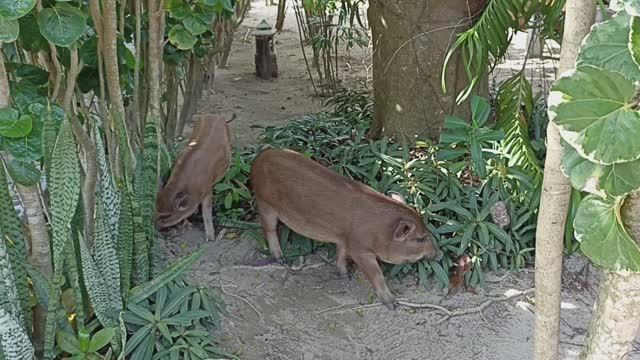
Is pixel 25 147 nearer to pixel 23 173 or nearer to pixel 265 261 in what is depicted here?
pixel 23 173

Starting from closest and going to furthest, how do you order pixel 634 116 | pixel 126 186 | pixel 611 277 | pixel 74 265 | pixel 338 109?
pixel 634 116 < pixel 611 277 < pixel 74 265 < pixel 126 186 < pixel 338 109

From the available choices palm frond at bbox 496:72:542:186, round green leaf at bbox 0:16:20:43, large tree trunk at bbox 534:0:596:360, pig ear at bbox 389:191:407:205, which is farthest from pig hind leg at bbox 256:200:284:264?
large tree trunk at bbox 534:0:596:360

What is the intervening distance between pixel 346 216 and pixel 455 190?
0.79 metres

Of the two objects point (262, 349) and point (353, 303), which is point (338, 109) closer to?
point (353, 303)

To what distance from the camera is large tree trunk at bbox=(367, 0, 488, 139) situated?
16.4ft

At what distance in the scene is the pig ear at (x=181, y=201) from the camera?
4406mm

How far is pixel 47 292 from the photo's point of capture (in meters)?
2.96

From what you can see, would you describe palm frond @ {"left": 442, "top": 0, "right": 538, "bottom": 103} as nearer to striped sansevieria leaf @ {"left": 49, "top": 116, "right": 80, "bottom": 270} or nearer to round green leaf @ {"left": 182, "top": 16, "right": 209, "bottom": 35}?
round green leaf @ {"left": 182, "top": 16, "right": 209, "bottom": 35}

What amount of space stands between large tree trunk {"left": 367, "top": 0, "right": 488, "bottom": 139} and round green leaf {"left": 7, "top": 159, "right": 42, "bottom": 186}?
307cm

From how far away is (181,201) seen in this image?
4.40m

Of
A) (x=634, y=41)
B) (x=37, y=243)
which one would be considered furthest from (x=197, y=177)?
(x=634, y=41)

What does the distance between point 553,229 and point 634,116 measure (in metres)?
0.52

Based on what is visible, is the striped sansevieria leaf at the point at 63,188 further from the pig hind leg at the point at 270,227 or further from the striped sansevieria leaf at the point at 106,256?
the pig hind leg at the point at 270,227

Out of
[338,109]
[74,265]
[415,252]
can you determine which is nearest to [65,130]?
[74,265]
